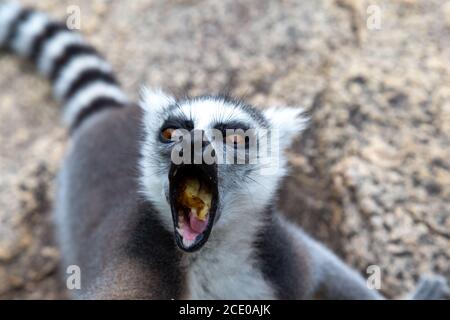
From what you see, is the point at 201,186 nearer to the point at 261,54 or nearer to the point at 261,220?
the point at 261,220

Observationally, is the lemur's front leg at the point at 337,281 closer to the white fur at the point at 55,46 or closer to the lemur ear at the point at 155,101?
the lemur ear at the point at 155,101

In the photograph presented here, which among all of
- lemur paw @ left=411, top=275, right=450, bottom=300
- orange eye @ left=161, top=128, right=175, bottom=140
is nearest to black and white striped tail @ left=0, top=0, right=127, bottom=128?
orange eye @ left=161, top=128, right=175, bottom=140

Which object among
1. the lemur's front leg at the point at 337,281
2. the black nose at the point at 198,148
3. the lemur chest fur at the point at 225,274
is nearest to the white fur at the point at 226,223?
the lemur chest fur at the point at 225,274

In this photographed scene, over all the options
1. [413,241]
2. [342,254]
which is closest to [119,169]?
[342,254]

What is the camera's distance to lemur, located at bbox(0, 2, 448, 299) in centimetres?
323

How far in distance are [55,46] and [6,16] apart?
1.91 ft

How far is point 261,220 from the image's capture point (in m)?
3.52

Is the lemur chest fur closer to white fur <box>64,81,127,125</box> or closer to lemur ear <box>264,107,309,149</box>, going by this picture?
lemur ear <box>264,107,309,149</box>

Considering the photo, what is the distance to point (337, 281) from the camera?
4039 mm

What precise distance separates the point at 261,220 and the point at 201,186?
564 mm
